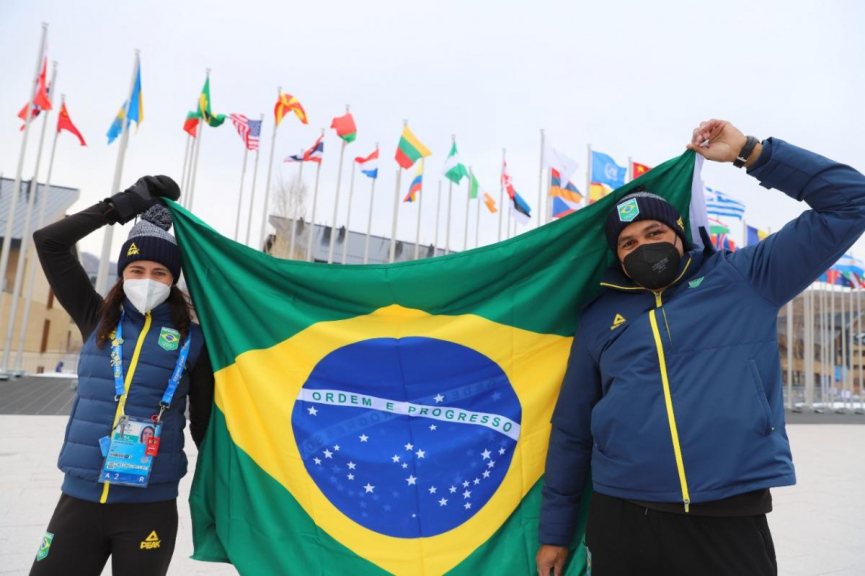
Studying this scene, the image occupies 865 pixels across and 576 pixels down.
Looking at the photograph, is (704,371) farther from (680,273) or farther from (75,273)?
(75,273)

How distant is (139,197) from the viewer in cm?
243

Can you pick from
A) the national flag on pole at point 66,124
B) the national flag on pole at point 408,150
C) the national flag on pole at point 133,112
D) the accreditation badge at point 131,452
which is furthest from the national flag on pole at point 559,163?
the accreditation badge at point 131,452

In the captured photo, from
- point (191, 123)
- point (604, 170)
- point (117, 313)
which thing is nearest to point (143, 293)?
point (117, 313)

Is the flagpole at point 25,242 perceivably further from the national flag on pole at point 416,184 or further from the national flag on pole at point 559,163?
the national flag on pole at point 559,163

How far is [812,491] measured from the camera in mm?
6844

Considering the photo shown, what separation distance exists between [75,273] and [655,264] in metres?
2.46

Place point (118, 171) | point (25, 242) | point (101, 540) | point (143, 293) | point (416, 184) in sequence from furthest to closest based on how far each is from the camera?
point (416, 184)
point (25, 242)
point (118, 171)
point (143, 293)
point (101, 540)

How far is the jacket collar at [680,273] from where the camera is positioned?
A: 2029mm

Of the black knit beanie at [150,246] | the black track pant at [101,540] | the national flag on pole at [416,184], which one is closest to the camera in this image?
the black track pant at [101,540]

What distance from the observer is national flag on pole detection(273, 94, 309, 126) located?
15531 mm

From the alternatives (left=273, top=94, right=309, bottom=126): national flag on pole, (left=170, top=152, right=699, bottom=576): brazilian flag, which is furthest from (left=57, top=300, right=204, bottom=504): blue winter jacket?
(left=273, top=94, right=309, bottom=126): national flag on pole

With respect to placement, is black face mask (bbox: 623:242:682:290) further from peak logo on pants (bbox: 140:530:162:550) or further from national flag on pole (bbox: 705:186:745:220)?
national flag on pole (bbox: 705:186:745:220)

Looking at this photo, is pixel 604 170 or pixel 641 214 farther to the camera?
pixel 604 170

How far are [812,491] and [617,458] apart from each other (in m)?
6.86
